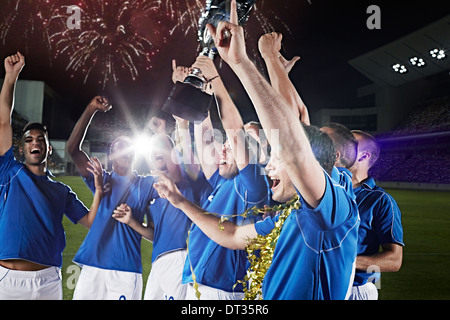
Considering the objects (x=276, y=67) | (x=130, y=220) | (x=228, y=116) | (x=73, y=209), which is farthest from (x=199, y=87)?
(x=73, y=209)

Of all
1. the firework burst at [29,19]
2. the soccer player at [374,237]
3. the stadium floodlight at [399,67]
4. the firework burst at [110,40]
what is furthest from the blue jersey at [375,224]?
the stadium floodlight at [399,67]

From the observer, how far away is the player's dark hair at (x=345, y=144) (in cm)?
248

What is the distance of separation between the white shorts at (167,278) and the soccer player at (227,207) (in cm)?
28

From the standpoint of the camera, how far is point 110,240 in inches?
117

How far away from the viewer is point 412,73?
59.4 ft

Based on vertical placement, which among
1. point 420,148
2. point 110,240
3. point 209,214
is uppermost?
point 420,148

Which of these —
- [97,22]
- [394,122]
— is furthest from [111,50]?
[394,122]

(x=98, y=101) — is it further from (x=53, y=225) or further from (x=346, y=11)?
(x=346, y=11)

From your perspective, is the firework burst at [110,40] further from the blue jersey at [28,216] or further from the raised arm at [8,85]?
the blue jersey at [28,216]

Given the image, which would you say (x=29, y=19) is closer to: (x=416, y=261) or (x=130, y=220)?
(x=130, y=220)

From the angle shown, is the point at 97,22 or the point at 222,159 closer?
the point at 222,159

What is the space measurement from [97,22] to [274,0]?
5.65ft

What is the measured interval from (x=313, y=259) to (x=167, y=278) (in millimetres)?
1598

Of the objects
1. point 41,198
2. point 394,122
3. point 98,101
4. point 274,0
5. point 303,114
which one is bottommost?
point 41,198
